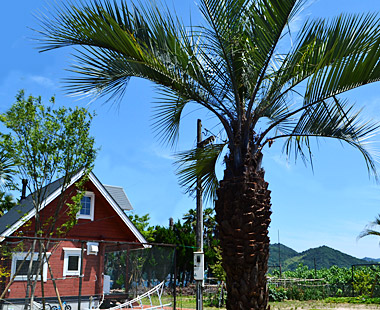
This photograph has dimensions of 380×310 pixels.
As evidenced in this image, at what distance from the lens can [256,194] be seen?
588cm

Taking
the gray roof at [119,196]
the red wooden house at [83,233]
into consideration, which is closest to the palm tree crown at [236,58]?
the red wooden house at [83,233]

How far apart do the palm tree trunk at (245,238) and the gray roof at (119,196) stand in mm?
16186

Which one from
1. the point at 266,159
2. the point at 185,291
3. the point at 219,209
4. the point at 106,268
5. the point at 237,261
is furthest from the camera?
the point at 185,291

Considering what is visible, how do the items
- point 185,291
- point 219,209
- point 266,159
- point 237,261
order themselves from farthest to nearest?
point 185,291 → point 266,159 → point 219,209 → point 237,261

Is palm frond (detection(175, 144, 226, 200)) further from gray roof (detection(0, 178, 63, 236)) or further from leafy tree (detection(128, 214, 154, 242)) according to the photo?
leafy tree (detection(128, 214, 154, 242))

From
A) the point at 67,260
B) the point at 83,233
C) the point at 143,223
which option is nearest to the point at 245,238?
the point at 67,260

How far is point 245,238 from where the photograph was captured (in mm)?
5672

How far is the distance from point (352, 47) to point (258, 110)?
5.12ft

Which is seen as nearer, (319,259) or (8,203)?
(8,203)

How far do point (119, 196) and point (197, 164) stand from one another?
50.9ft

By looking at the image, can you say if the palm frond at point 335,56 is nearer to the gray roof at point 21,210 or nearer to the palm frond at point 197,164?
the palm frond at point 197,164

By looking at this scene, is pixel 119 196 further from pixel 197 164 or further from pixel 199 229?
pixel 197 164

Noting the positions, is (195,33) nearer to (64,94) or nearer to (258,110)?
(258,110)

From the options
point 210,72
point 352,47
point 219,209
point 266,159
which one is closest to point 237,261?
point 219,209
